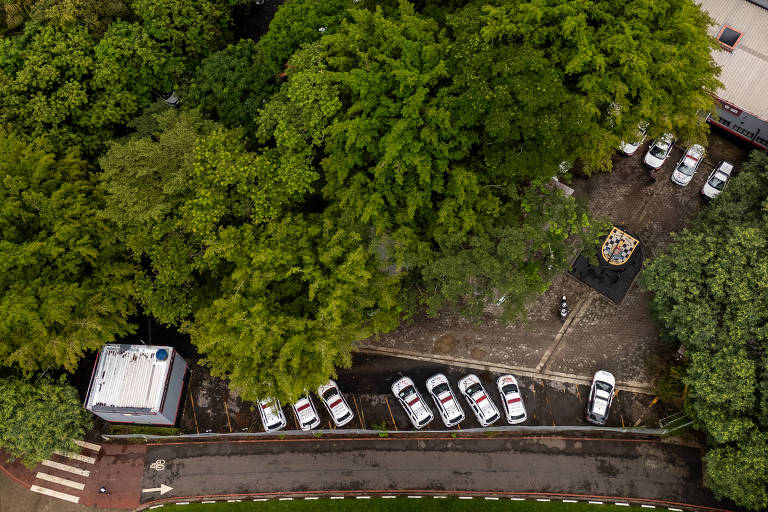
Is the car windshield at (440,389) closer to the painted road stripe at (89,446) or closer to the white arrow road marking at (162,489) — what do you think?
the white arrow road marking at (162,489)

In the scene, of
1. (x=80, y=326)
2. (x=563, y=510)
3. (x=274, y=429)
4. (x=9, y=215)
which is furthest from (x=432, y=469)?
(x=9, y=215)

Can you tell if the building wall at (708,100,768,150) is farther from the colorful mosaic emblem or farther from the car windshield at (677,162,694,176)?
the colorful mosaic emblem

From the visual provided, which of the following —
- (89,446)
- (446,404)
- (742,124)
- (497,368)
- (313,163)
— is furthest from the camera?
(742,124)

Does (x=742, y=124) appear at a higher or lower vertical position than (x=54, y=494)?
higher

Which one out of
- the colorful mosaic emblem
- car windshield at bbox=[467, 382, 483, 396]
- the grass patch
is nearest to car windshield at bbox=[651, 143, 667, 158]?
the colorful mosaic emblem

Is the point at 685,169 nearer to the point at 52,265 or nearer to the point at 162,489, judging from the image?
the point at 52,265

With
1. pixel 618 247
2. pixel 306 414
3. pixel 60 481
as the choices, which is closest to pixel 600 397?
pixel 618 247

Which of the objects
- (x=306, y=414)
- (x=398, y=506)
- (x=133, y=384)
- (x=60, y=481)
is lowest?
(x=60, y=481)
